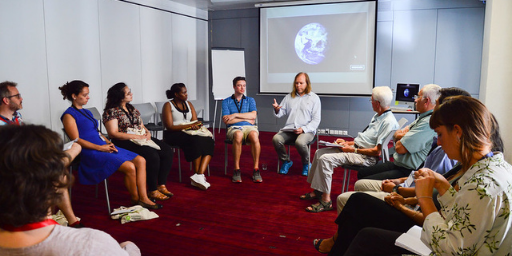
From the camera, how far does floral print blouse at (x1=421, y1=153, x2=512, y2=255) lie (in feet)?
4.37

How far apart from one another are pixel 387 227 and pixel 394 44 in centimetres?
553

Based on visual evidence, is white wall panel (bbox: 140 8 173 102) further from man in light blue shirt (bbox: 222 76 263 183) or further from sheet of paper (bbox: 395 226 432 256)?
sheet of paper (bbox: 395 226 432 256)

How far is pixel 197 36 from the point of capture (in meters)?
8.10

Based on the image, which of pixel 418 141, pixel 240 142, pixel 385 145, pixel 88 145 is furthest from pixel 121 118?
pixel 418 141

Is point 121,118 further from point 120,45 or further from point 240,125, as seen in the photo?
point 120,45

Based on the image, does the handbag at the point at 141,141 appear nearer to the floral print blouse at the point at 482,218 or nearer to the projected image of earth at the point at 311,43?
the floral print blouse at the point at 482,218

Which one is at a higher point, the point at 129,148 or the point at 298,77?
the point at 298,77

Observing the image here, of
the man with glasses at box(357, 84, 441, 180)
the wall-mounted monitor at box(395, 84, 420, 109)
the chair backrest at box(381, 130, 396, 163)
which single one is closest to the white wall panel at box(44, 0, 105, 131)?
the chair backrest at box(381, 130, 396, 163)

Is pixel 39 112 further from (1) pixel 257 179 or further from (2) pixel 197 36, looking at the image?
(2) pixel 197 36

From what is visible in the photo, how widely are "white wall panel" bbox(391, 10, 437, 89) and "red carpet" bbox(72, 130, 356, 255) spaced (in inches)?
121

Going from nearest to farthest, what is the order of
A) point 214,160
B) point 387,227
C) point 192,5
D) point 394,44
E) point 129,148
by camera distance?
point 387,227 < point 129,148 < point 214,160 < point 394,44 < point 192,5

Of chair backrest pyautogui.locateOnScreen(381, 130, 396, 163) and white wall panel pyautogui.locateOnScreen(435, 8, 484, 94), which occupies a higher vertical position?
white wall panel pyautogui.locateOnScreen(435, 8, 484, 94)

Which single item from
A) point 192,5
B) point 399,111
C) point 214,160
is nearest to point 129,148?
point 214,160

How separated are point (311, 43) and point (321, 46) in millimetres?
201
